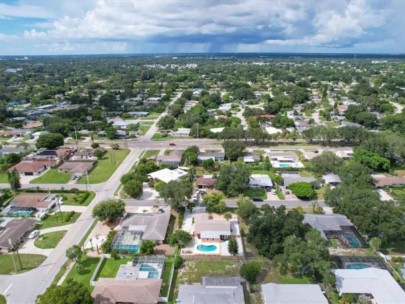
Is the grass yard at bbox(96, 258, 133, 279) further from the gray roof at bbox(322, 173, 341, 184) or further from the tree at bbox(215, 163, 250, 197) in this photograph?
the gray roof at bbox(322, 173, 341, 184)

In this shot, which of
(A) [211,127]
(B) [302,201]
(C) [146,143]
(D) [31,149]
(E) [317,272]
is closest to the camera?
(E) [317,272]

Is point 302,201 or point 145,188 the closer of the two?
point 302,201

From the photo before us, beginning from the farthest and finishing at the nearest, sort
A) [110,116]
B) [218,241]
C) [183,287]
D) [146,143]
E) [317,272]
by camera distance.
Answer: [110,116], [146,143], [218,241], [317,272], [183,287]

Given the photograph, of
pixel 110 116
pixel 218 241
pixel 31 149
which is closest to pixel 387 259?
pixel 218 241

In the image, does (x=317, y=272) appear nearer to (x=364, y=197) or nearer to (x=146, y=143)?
(x=364, y=197)

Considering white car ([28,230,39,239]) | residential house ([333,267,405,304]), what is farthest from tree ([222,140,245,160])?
white car ([28,230,39,239])

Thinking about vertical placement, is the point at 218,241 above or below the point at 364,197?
below

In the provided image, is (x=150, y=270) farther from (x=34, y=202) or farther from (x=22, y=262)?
(x=34, y=202)

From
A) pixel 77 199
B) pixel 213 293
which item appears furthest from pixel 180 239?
pixel 77 199
